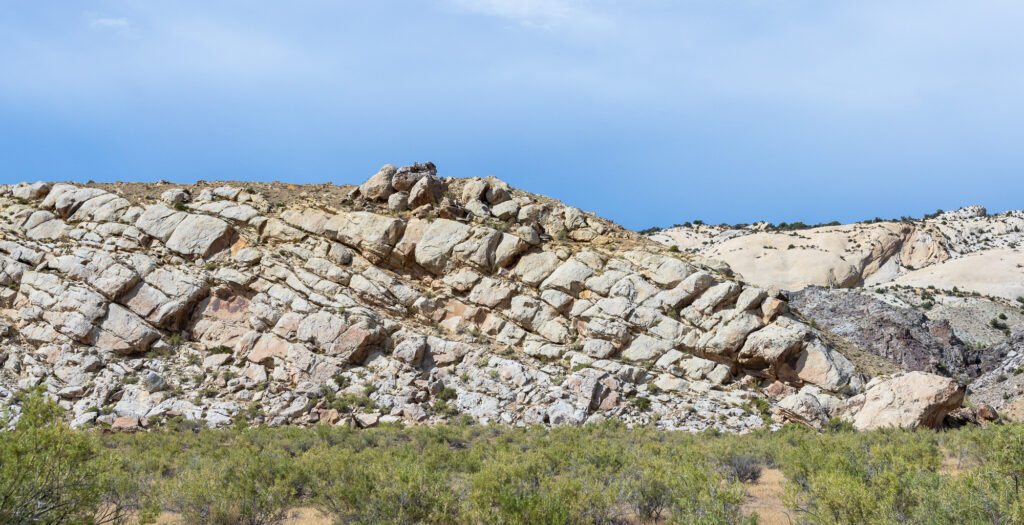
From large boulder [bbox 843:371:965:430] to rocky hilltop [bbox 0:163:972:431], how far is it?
81 millimetres

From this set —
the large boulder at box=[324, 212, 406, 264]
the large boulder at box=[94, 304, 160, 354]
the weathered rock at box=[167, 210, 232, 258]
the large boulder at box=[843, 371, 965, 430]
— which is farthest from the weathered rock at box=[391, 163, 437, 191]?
the large boulder at box=[843, 371, 965, 430]

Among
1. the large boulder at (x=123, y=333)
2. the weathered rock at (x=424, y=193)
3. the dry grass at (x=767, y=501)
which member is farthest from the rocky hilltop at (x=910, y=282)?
the large boulder at (x=123, y=333)

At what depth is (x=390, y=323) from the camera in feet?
94.3

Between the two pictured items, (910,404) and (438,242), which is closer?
(910,404)

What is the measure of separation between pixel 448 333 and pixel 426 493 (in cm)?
1949

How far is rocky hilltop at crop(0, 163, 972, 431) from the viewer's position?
2489 cm

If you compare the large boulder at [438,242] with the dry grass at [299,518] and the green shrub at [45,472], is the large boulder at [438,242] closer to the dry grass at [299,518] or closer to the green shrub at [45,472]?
the dry grass at [299,518]

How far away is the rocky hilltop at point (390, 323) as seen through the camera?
81.7 feet

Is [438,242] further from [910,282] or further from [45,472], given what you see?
[910,282]

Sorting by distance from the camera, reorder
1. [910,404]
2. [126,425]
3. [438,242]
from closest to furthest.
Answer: [910,404]
[126,425]
[438,242]

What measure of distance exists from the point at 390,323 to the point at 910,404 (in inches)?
869

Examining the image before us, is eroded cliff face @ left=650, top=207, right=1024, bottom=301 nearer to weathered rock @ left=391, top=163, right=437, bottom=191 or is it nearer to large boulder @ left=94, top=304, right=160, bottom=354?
weathered rock @ left=391, top=163, right=437, bottom=191

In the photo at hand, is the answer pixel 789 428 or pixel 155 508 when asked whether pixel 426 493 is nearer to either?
pixel 155 508

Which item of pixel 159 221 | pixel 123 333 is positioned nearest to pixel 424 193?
pixel 159 221
